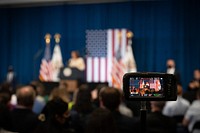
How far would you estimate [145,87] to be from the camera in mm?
1246

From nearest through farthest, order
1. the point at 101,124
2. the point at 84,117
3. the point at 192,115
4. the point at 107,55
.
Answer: the point at 101,124 → the point at 84,117 → the point at 192,115 → the point at 107,55

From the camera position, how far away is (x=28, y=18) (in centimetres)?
1210

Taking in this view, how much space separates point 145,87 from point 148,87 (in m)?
0.01

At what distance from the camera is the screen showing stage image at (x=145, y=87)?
1.24m

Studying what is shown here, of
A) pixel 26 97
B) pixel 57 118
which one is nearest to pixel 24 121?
pixel 26 97

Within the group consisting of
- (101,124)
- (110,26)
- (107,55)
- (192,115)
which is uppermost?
(110,26)

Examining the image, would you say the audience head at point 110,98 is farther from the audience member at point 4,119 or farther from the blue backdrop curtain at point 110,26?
the blue backdrop curtain at point 110,26

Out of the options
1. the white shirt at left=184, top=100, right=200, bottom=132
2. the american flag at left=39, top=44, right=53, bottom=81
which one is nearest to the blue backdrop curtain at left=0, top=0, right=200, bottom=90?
the american flag at left=39, top=44, right=53, bottom=81

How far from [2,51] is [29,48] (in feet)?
3.87

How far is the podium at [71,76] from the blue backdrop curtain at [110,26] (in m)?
2.20

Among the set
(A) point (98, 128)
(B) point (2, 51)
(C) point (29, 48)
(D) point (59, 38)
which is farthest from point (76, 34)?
(A) point (98, 128)

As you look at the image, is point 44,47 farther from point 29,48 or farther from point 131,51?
point 131,51

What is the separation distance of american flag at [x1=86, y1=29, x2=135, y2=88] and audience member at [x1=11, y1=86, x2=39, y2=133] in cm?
666

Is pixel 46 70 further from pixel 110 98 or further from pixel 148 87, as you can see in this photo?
pixel 148 87
